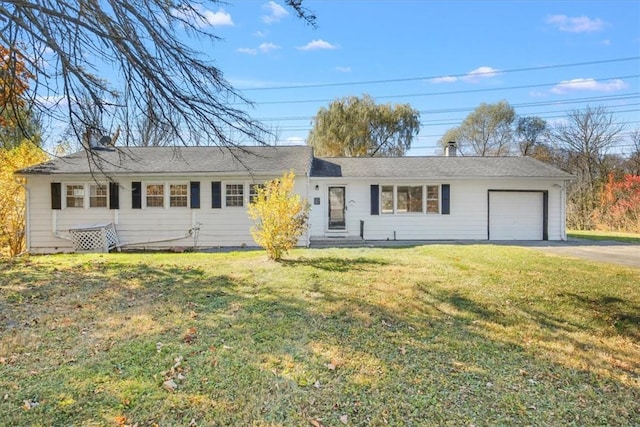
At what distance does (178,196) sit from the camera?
12.6 meters

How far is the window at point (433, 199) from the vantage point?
13.4 meters

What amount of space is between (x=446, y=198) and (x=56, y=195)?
14.0 m

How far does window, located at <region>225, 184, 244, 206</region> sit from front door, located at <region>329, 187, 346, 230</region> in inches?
137

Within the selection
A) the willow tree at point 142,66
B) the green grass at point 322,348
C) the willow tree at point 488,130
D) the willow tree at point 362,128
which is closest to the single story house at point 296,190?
the green grass at point 322,348

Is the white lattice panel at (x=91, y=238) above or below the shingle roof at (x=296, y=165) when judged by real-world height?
below

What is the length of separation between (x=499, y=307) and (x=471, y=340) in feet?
4.70

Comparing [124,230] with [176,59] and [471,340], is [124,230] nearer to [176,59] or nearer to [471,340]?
[176,59]

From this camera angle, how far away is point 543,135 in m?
28.3

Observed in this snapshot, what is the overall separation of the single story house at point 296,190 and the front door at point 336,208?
39 mm

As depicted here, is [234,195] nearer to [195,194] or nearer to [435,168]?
[195,194]

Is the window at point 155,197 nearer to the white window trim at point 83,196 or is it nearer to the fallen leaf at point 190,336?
the white window trim at point 83,196

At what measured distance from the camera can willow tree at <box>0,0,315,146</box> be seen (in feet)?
14.2

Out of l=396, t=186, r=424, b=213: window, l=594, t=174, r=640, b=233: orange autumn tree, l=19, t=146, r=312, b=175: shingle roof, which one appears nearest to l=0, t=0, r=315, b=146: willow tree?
l=19, t=146, r=312, b=175: shingle roof

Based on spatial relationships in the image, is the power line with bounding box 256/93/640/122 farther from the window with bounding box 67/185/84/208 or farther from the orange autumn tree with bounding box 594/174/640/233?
the window with bounding box 67/185/84/208
